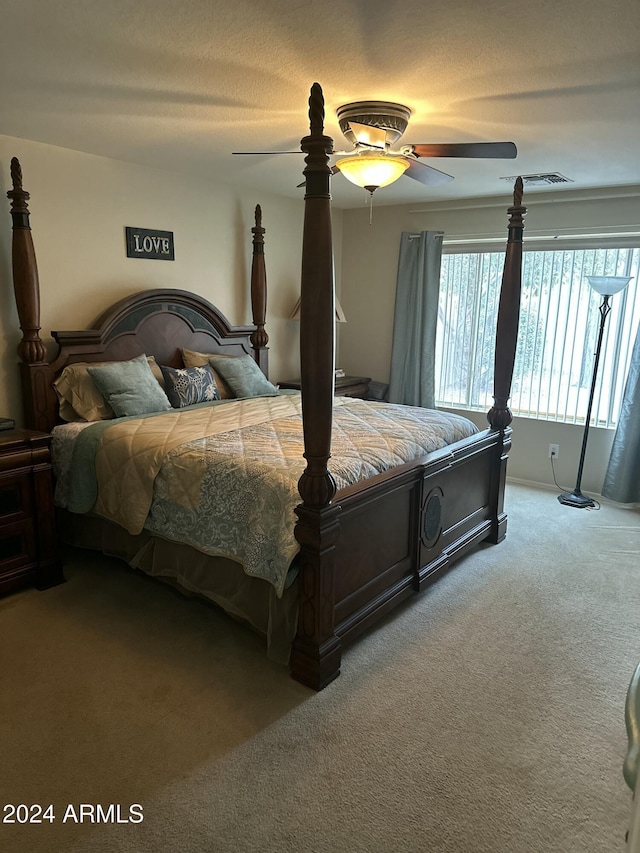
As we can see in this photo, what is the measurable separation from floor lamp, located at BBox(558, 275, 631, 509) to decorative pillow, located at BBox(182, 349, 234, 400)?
276 centimetres

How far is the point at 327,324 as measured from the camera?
210 centimetres

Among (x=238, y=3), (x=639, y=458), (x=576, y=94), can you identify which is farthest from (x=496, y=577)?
(x=238, y=3)

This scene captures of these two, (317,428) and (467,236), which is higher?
(467,236)

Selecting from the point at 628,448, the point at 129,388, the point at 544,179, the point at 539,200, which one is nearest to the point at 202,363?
the point at 129,388

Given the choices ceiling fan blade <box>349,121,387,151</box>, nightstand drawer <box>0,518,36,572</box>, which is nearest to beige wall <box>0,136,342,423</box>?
nightstand drawer <box>0,518,36,572</box>

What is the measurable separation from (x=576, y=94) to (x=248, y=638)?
277 centimetres

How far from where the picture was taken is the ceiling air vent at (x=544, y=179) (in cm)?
396

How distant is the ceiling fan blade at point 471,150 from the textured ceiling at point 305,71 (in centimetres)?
20

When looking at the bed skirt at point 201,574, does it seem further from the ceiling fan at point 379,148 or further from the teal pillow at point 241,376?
the ceiling fan at point 379,148

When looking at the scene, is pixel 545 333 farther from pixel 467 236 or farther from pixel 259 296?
pixel 259 296

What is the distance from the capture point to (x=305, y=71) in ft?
7.30

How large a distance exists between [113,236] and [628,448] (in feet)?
13.3

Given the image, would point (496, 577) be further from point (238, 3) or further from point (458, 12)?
point (238, 3)

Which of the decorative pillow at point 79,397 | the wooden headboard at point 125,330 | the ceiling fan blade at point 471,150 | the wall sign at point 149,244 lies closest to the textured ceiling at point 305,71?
the ceiling fan blade at point 471,150
